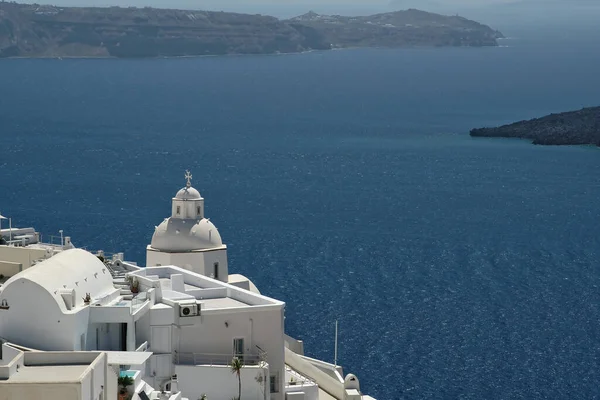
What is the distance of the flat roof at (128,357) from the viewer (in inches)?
1212

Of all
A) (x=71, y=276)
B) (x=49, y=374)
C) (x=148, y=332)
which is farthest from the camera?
(x=148, y=332)

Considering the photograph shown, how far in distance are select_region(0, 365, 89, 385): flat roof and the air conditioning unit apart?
29.4 feet

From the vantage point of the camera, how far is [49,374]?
985 inches

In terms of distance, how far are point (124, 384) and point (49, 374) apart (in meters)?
3.46

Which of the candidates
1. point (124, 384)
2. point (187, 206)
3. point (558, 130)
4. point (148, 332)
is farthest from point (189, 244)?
point (558, 130)

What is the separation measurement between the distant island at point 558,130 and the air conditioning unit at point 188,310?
111329 millimetres

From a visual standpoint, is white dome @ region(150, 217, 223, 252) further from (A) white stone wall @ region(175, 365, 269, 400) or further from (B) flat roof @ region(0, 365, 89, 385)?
(B) flat roof @ region(0, 365, 89, 385)

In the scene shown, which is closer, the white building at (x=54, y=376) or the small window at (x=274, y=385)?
the white building at (x=54, y=376)

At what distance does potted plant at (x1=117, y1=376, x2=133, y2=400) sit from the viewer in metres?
28.1

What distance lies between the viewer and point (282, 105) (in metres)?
187

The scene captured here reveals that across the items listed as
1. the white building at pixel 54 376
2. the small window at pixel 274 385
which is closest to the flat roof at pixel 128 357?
the white building at pixel 54 376

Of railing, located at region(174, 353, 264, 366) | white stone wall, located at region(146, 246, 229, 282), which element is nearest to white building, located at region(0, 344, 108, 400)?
railing, located at region(174, 353, 264, 366)

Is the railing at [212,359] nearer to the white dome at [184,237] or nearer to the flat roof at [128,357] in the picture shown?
the flat roof at [128,357]

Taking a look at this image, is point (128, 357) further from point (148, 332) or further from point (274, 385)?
point (274, 385)
